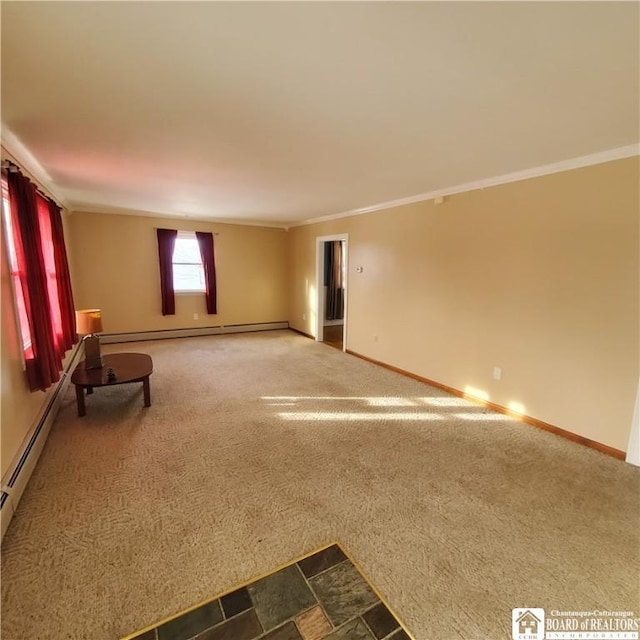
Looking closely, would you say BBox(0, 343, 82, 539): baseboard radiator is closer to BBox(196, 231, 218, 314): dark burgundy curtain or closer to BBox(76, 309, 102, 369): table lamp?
BBox(76, 309, 102, 369): table lamp

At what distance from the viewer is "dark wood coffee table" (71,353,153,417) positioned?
9.83ft

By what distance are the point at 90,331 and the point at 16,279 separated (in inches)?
33.6

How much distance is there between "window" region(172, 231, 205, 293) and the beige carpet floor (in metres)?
3.20

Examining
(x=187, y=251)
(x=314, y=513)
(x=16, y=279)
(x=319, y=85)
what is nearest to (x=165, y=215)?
(x=187, y=251)

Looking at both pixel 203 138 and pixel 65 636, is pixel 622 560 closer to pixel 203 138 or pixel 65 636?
pixel 65 636

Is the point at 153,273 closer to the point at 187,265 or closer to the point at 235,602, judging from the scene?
the point at 187,265

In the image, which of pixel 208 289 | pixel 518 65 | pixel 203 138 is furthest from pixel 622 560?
pixel 208 289

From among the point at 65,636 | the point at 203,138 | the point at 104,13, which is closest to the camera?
the point at 104,13

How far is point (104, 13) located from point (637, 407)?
3.76 m

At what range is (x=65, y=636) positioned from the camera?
1282 mm

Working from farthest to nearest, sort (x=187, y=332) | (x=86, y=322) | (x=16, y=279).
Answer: (x=187, y=332) → (x=86, y=322) → (x=16, y=279)

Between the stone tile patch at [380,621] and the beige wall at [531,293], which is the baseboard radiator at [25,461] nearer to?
the stone tile patch at [380,621]

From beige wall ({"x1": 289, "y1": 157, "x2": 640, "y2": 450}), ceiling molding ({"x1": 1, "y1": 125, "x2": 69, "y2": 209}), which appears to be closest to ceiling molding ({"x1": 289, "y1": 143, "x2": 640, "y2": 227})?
beige wall ({"x1": 289, "y1": 157, "x2": 640, "y2": 450})

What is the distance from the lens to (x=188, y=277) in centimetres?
621
